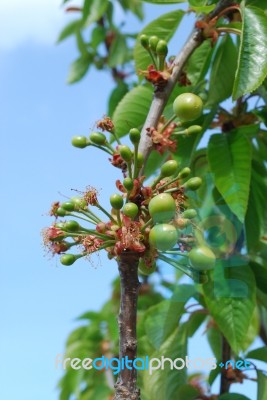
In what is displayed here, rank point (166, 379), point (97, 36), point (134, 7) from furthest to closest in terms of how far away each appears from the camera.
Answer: point (134, 7), point (97, 36), point (166, 379)

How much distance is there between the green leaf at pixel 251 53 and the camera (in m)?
1.47

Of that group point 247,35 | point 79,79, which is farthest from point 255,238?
point 79,79

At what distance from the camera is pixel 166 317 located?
210 centimetres

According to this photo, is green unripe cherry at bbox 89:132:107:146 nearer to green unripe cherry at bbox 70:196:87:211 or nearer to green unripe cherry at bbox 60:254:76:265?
green unripe cherry at bbox 70:196:87:211

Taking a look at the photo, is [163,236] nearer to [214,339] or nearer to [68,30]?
[214,339]

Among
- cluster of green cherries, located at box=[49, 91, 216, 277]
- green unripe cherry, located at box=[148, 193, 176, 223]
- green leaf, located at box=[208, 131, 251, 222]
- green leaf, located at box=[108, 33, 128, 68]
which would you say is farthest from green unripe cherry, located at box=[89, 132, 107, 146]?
green leaf, located at box=[108, 33, 128, 68]

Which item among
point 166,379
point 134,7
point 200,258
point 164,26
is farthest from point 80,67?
point 200,258

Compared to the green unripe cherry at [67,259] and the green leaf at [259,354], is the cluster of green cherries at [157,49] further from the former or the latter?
the green leaf at [259,354]

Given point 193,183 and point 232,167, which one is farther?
point 232,167

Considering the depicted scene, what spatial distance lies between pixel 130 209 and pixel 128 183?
0.16 ft

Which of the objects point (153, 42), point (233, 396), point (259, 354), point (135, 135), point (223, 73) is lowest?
point (233, 396)

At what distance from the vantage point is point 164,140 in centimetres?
138

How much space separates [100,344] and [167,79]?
8.12 ft

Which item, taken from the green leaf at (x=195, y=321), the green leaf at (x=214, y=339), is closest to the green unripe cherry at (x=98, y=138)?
the green leaf at (x=195, y=321)
